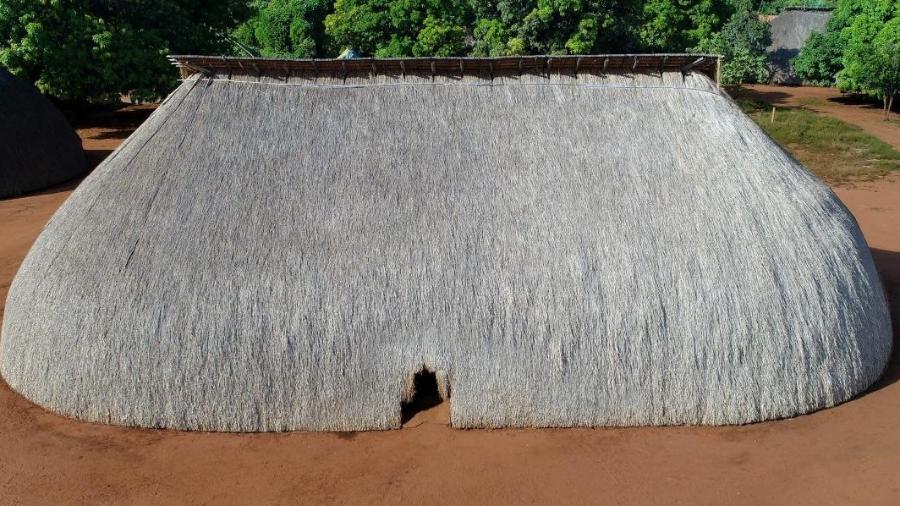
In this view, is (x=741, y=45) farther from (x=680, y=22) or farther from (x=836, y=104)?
(x=836, y=104)

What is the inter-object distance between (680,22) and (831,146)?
10.9 meters

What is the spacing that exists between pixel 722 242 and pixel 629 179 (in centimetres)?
124

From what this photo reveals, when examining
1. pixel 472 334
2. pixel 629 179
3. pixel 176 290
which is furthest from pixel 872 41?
pixel 176 290

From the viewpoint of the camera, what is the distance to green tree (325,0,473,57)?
25.1m

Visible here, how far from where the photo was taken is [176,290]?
6.93 meters

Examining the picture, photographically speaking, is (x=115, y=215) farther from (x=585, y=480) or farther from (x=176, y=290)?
(x=585, y=480)

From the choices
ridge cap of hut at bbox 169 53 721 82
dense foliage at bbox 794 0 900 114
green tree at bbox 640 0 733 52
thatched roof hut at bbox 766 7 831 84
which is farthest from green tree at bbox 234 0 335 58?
ridge cap of hut at bbox 169 53 721 82

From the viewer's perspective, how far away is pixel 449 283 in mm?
6945

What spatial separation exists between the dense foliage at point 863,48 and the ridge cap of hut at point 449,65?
20125mm

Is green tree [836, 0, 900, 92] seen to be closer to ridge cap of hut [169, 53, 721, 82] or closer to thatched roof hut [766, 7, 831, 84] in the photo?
thatched roof hut [766, 7, 831, 84]

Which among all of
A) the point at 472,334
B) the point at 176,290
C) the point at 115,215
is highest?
the point at 115,215

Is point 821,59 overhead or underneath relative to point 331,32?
underneath

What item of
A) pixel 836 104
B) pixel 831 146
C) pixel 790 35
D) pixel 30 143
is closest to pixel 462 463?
pixel 30 143

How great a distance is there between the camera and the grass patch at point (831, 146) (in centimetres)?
1764
